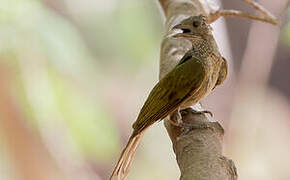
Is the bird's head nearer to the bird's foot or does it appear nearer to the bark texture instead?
the bark texture

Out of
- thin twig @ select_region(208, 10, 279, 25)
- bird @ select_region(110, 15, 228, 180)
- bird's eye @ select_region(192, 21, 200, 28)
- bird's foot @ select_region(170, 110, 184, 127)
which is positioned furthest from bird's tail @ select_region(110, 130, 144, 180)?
thin twig @ select_region(208, 10, 279, 25)

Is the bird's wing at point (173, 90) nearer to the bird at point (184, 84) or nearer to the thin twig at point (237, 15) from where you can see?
the bird at point (184, 84)

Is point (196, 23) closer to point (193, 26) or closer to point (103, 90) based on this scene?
point (193, 26)

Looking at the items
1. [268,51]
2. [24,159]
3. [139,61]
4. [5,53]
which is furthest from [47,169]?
[268,51]

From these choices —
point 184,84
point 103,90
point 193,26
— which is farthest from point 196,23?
point 103,90

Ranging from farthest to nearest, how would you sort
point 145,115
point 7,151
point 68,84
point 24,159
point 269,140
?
1. point 269,140
2. point 24,159
3. point 7,151
4. point 68,84
5. point 145,115

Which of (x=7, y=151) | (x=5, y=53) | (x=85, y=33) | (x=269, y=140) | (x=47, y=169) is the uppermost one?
(x=5, y=53)

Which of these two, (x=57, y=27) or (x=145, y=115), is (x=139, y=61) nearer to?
(x=57, y=27)
